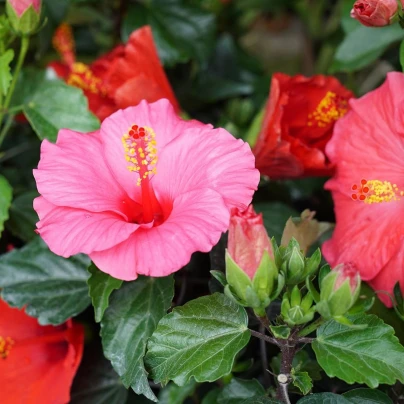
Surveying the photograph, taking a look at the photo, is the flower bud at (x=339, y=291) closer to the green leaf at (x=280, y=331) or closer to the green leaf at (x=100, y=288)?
the green leaf at (x=280, y=331)

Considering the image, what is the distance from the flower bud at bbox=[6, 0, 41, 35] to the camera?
1.04 metres

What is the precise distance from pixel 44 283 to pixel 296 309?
46cm

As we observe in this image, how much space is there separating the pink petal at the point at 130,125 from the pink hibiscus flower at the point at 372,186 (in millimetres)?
243

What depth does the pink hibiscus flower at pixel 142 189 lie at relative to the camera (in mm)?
804

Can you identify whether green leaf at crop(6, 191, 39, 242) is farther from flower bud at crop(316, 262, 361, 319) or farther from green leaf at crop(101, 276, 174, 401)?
flower bud at crop(316, 262, 361, 319)

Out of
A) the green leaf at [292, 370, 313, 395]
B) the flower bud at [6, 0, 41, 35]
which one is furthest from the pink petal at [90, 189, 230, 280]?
the flower bud at [6, 0, 41, 35]

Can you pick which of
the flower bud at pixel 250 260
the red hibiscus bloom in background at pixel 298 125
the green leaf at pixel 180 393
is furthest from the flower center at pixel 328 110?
the green leaf at pixel 180 393

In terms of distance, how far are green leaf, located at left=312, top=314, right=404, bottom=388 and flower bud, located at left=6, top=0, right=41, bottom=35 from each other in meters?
0.67

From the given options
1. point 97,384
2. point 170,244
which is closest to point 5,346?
point 97,384

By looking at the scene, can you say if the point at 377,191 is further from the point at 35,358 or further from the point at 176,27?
the point at 176,27

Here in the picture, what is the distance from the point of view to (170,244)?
0.80 meters

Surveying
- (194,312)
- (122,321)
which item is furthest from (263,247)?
(122,321)

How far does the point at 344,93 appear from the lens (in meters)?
1.12

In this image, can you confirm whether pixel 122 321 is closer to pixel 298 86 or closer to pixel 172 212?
pixel 172 212
